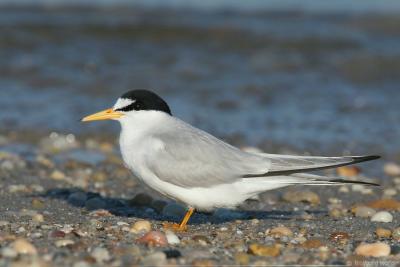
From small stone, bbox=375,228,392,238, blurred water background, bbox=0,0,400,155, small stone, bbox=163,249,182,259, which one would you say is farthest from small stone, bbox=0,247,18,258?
blurred water background, bbox=0,0,400,155

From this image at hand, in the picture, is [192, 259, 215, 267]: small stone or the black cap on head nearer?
[192, 259, 215, 267]: small stone

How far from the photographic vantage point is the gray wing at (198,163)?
16.4 feet

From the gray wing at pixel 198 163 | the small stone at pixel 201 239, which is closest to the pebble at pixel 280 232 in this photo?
the gray wing at pixel 198 163

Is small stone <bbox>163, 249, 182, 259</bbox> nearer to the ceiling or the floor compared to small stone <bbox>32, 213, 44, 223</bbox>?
nearer to the ceiling

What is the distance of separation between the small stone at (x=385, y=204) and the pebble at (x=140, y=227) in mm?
2060

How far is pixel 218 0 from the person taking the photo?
61.4ft

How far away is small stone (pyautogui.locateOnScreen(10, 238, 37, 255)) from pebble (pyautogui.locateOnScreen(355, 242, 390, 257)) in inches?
70.3

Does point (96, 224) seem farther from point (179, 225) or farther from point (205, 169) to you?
point (205, 169)

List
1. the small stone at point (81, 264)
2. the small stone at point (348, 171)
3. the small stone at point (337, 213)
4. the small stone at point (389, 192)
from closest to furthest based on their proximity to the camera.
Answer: the small stone at point (81, 264)
the small stone at point (337, 213)
the small stone at point (389, 192)
the small stone at point (348, 171)

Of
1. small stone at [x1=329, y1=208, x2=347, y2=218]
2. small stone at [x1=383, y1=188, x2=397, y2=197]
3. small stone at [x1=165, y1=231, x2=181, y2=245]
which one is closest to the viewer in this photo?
small stone at [x1=165, y1=231, x2=181, y2=245]

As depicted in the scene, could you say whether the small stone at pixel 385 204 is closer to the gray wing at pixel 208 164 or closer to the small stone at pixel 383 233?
the small stone at pixel 383 233

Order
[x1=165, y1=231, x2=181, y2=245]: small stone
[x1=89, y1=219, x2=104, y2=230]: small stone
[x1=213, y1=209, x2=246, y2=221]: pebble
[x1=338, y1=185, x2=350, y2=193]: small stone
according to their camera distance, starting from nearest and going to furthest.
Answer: [x1=165, y1=231, x2=181, y2=245]: small stone, [x1=89, y1=219, x2=104, y2=230]: small stone, [x1=213, y1=209, x2=246, y2=221]: pebble, [x1=338, y1=185, x2=350, y2=193]: small stone

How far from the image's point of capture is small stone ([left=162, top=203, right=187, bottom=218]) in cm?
588

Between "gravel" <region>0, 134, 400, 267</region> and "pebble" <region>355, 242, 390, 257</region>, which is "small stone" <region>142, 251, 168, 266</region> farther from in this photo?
"pebble" <region>355, 242, 390, 257</region>
